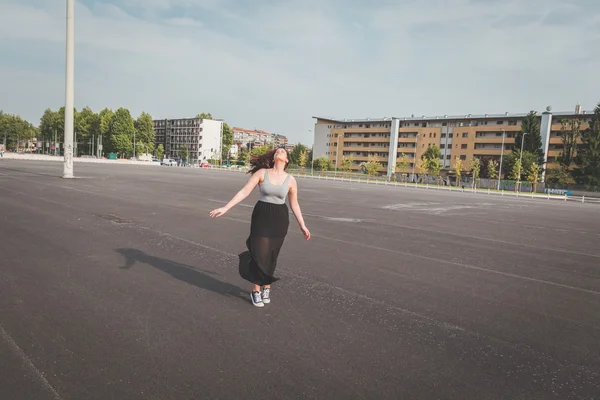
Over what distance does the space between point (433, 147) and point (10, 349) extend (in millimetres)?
A: 86247

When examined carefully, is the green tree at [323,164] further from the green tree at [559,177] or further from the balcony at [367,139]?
the green tree at [559,177]

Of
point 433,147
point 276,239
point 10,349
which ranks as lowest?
point 10,349

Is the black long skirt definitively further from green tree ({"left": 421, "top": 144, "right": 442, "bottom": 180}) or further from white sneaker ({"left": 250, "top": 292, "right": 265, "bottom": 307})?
green tree ({"left": 421, "top": 144, "right": 442, "bottom": 180})

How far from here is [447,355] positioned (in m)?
3.46

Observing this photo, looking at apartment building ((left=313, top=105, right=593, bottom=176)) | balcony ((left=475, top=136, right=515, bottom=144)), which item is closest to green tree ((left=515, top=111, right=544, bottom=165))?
apartment building ((left=313, top=105, right=593, bottom=176))

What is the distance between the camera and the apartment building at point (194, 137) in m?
144

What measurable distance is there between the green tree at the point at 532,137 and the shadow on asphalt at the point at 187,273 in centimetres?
7566

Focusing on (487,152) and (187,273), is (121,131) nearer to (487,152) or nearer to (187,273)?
(487,152)

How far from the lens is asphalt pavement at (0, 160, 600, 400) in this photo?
290 centimetres

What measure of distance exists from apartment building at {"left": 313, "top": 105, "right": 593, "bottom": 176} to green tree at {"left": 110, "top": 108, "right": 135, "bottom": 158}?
4816cm

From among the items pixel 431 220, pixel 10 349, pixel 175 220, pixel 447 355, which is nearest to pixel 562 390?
pixel 447 355

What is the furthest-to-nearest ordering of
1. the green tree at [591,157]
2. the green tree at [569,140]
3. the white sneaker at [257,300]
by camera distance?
the green tree at [569,140]
the green tree at [591,157]
the white sneaker at [257,300]

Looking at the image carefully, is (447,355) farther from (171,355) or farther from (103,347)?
(103,347)

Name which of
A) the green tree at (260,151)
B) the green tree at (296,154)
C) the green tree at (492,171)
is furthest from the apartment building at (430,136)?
the green tree at (260,151)
